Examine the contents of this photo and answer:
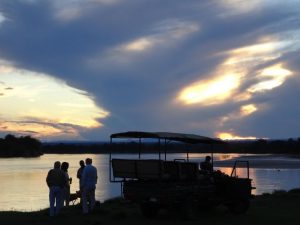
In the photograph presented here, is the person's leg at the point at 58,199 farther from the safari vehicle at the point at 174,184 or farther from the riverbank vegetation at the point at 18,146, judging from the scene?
the riverbank vegetation at the point at 18,146

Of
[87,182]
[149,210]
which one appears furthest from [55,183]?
[149,210]

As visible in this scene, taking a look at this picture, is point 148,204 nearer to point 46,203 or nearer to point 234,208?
point 234,208

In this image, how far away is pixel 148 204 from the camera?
16141 millimetres

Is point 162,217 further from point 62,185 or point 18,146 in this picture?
point 18,146

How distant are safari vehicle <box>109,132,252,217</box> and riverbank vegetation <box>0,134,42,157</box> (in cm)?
14443

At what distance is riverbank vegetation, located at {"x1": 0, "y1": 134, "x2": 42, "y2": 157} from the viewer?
157 m

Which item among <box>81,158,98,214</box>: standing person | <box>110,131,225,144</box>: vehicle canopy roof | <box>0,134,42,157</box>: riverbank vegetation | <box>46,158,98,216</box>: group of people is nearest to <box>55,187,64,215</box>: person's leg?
<box>46,158,98,216</box>: group of people

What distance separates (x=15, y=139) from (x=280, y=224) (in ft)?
495

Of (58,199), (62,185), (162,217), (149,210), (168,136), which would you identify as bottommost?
(162,217)

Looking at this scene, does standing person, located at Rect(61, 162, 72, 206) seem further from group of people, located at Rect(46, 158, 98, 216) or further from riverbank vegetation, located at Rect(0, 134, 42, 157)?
riverbank vegetation, located at Rect(0, 134, 42, 157)

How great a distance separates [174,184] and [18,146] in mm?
149672

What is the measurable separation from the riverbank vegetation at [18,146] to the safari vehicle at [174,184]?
474 feet

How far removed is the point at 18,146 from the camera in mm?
160000

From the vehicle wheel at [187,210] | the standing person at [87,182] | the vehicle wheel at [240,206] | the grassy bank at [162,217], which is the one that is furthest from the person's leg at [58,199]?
the vehicle wheel at [240,206]
